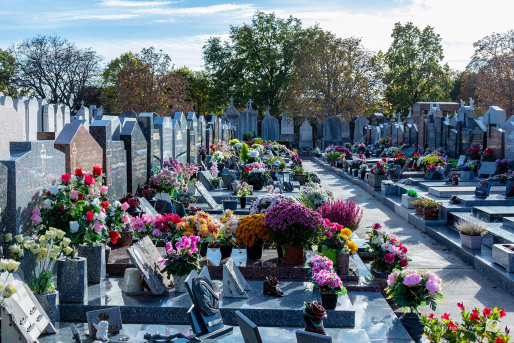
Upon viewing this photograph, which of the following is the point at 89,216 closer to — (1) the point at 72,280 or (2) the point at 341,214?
(1) the point at 72,280

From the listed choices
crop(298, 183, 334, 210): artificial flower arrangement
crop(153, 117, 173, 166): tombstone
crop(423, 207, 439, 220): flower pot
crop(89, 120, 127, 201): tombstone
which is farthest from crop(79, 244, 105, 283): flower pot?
crop(423, 207, 439, 220): flower pot

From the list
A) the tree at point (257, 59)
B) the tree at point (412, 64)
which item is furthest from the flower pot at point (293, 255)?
the tree at point (412, 64)

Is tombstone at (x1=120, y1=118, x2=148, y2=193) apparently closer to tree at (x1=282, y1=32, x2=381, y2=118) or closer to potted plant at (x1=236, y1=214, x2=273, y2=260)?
potted plant at (x1=236, y1=214, x2=273, y2=260)

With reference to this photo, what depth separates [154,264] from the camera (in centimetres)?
644

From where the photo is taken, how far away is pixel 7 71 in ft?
166

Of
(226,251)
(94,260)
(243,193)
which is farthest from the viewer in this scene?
(243,193)

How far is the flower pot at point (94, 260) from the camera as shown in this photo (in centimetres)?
637

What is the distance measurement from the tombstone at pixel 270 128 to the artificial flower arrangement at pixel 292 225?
42.5 m

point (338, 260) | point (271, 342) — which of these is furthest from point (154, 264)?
point (338, 260)

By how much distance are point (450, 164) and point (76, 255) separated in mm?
17954

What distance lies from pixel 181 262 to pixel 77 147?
2.88 meters

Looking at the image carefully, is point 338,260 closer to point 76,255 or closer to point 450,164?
point 76,255

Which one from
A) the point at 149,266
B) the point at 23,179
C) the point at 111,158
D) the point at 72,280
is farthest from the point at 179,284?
the point at 111,158

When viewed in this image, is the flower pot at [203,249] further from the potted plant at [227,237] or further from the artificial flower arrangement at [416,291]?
the artificial flower arrangement at [416,291]
